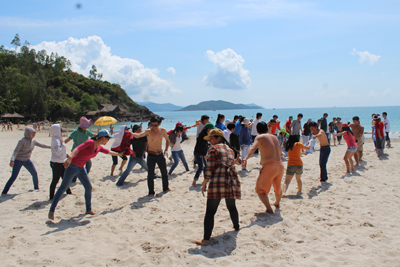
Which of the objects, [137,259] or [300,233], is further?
[300,233]

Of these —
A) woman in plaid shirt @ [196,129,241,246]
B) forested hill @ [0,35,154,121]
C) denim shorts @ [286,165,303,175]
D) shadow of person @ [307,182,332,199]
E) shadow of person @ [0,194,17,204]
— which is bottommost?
shadow of person @ [0,194,17,204]

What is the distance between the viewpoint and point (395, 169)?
343 inches

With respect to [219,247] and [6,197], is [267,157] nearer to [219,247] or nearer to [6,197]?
[219,247]

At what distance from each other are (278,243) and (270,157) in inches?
57.2

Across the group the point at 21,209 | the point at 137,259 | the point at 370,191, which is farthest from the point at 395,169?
the point at 21,209

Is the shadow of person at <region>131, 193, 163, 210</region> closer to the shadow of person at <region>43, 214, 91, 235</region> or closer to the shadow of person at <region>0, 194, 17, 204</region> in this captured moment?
the shadow of person at <region>43, 214, 91, 235</region>

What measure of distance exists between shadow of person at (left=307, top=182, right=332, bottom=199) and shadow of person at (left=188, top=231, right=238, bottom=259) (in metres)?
2.90

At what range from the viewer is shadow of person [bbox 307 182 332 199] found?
625cm

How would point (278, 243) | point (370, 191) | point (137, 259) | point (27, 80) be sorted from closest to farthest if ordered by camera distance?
point (137, 259)
point (278, 243)
point (370, 191)
point (27, 80)

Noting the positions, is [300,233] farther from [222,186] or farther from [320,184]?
[320,184]

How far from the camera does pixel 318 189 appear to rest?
6.64 meters

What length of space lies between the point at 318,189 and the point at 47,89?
3616 inches

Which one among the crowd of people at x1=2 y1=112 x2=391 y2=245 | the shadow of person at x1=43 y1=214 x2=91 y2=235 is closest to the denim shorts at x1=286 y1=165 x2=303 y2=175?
the crowd of people at x1=2 y1=112 x2=391 y2=245

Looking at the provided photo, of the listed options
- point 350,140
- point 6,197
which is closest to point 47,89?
point 6,197
